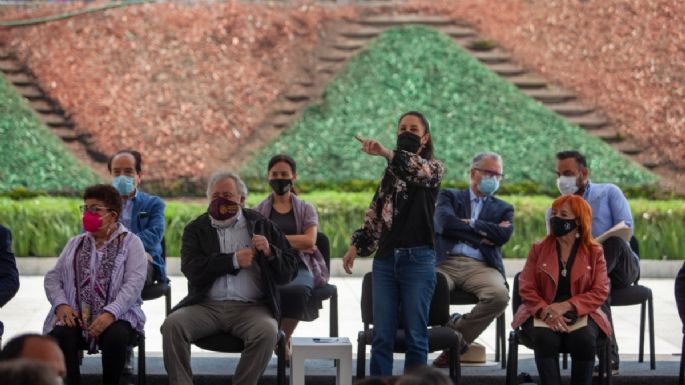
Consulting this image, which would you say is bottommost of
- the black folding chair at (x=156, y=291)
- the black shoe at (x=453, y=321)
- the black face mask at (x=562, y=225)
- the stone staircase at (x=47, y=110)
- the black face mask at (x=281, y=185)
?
the black shoe at (x=453, y=321)

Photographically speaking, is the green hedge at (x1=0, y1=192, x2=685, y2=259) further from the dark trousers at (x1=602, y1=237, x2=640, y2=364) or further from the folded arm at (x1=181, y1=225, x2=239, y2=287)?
the folded arm at (x1=181, y1=225, x2=239, y2=287)

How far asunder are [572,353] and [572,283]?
0.37 m

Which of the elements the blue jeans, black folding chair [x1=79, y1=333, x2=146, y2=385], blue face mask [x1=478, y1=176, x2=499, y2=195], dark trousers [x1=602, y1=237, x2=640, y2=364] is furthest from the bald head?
blue face mask [x1=478, y1=176, x2=499, y2=195]

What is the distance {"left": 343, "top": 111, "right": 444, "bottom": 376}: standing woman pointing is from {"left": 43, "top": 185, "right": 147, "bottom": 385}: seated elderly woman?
127 cm

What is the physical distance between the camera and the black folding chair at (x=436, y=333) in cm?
678

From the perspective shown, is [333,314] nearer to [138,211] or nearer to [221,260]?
[221,260]

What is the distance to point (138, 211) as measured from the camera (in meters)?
7.75

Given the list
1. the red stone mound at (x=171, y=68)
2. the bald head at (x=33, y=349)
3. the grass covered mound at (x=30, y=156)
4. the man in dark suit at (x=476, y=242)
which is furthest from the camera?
the red stone mound at (x=171, y=68)

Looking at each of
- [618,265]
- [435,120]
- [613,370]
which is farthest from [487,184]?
[435,120]

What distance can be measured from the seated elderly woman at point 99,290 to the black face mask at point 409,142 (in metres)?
1.50

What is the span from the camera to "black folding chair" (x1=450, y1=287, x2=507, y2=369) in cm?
766

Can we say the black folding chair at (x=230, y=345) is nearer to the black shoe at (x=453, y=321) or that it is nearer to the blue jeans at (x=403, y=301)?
the blue jeans at (x=403, y=301)

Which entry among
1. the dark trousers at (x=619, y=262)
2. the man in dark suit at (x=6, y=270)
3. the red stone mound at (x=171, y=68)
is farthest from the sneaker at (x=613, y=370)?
the red stone mound at (x=171, y=68)

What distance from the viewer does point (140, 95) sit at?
54.3 feet
